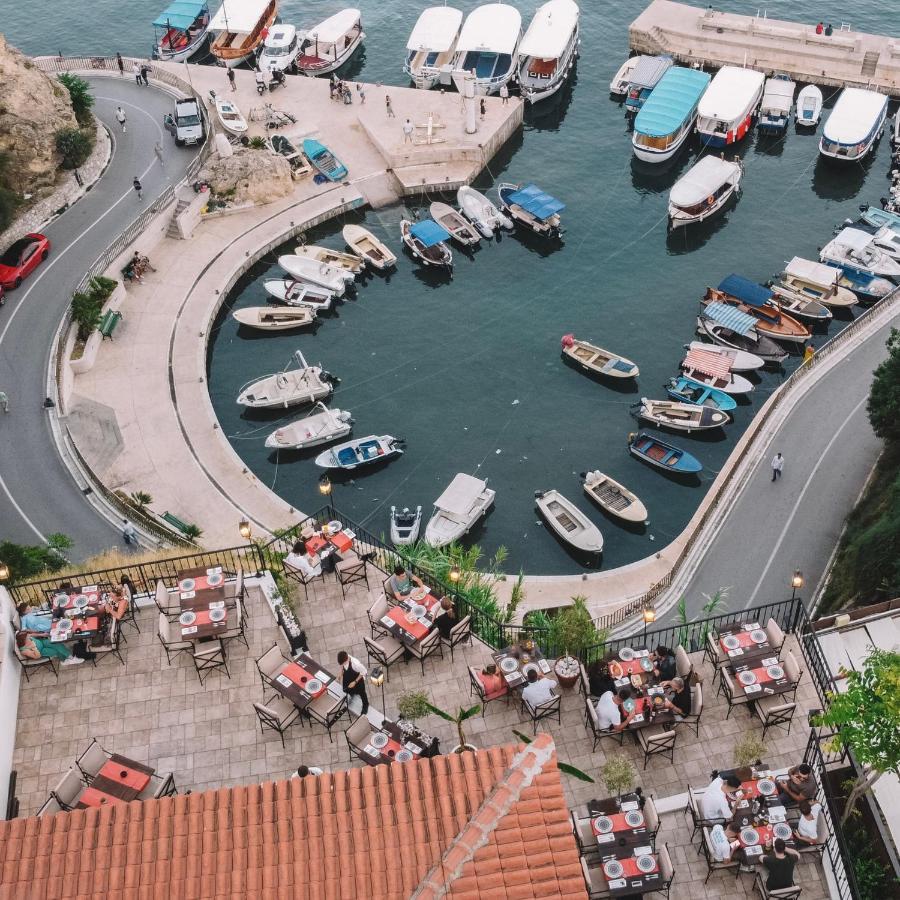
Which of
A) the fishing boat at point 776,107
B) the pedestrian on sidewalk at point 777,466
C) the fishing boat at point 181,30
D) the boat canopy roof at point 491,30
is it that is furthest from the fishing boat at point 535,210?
the fishing boat at point 181,30

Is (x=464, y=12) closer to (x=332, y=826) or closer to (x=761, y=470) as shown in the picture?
(x=761, y=470)

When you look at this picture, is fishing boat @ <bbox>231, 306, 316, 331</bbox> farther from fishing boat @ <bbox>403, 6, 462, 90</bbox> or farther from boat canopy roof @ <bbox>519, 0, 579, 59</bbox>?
boat canopy roof @ <bbox>519, 0, 579, 59</bbox>

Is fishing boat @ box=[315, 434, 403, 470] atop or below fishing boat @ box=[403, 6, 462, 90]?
below

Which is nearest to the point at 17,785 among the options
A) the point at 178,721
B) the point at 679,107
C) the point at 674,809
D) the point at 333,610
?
the point at 178,721

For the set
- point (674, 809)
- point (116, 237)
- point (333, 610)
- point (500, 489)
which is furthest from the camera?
point (116, 237)

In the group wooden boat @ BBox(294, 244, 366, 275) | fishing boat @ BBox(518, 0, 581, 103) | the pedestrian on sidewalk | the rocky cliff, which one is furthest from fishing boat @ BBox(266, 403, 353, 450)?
fishing boat @ BBox(518, 0, 581, 103)

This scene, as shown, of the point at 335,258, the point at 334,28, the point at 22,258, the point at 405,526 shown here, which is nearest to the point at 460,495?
the point at 405,526

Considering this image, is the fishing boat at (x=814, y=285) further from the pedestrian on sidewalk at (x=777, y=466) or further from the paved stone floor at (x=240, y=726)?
the paved stone floor at (x=240, y=726)
